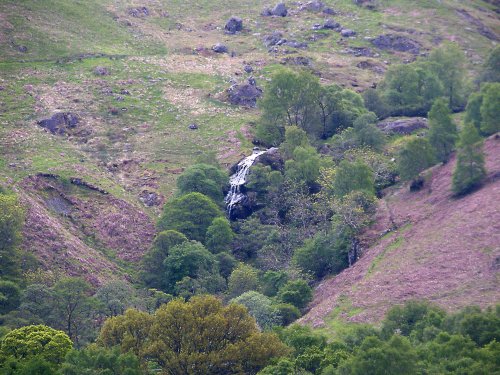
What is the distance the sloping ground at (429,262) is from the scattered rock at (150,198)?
2995 centimetres

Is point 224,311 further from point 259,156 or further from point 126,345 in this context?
point 259,156

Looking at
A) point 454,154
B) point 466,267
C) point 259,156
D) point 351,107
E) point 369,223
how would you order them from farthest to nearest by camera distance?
point 351,107
point 259,156
point 454,154
point 369,223
point 466,267

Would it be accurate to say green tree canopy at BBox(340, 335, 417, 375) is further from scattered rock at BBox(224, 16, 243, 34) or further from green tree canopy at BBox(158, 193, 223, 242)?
scattered rock at BBox(224, 16, 243, 34)

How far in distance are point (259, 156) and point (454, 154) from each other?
25.4 m

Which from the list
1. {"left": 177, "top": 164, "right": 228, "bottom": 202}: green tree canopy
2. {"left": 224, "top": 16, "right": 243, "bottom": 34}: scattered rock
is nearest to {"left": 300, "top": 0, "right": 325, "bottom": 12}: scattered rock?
{"left": 224, "top": 16, "right": 243, "bottom": 34}: scattered rock

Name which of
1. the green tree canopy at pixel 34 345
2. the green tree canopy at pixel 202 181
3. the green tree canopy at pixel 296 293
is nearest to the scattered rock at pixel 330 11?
the green tree canopy at pixel 202 181

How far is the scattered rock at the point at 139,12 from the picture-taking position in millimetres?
178462

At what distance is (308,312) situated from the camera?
95.8 metres

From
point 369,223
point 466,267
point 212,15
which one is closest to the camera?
point 466,267

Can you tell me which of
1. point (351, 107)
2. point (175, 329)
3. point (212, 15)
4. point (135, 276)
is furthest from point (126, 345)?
point (212, 15)

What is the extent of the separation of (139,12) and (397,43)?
48.9 metres

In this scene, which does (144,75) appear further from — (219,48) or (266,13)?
(266,13)

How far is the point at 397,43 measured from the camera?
6841 inches

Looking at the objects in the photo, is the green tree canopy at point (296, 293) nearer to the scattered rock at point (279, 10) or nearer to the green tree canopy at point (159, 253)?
the green tree canopy at point (159, 253)
